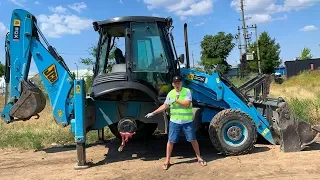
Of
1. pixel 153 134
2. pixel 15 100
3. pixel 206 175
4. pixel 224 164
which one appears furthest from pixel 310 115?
pixel 15 100

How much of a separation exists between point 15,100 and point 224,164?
14.4 feet

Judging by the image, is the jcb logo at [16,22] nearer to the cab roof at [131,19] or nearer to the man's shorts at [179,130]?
the cab roof at [131,19]

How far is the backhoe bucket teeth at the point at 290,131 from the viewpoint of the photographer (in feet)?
24.8

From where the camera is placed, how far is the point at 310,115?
11.6 meters

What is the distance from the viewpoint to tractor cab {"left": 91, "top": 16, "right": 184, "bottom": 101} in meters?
7.35

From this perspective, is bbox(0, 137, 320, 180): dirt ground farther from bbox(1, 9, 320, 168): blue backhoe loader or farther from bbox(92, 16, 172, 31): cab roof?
bbox(92, 16, 172, 31): cab roof

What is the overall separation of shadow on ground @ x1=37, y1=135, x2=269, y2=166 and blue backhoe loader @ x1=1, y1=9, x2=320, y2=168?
1.57 feet

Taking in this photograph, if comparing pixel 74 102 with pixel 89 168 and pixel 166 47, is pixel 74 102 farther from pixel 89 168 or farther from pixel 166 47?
pixel 166 47

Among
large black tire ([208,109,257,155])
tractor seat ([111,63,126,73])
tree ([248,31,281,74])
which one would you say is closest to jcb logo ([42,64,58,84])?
tractor seat ([111,63,126,73])

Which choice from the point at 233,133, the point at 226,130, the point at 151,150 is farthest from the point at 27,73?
the point at 233,133

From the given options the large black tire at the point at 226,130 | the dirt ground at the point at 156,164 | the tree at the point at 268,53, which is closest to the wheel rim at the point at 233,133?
the large black tire at the point at 226,130

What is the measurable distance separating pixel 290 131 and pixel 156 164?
2.71 m

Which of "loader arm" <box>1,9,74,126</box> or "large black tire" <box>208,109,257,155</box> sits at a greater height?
"loader arm" <box>1,9,74,126</box>

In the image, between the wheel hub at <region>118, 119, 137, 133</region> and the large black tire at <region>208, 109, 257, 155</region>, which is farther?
the large black tire at <region>208, 109, 257, 155</region>
